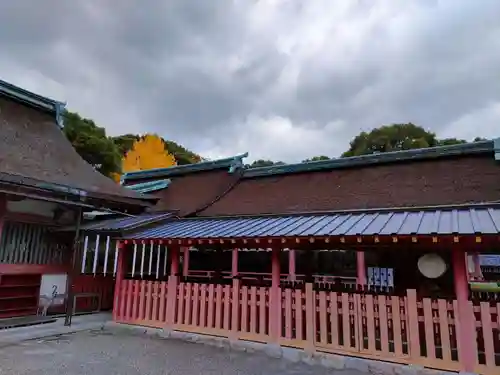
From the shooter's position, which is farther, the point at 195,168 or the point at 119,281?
the point at 195,168

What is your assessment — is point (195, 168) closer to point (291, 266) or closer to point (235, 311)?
point (291, 266)

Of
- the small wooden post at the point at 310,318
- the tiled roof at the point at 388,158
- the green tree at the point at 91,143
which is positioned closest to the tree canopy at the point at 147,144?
the green tree at the point at 91,143

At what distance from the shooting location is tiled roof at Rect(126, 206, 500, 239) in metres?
4.39

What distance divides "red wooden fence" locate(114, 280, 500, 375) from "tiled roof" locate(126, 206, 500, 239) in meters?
0.87

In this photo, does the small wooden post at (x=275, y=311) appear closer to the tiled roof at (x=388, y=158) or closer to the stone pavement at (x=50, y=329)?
the stone pavement at (x=50, y=329)

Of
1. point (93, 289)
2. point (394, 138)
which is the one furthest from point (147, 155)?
point (93, 289)

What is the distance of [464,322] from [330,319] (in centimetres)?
165

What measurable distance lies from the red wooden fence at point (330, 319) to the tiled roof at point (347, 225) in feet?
2.87

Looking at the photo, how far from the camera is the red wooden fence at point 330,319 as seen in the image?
14.0 feet

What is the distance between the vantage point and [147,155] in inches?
1178

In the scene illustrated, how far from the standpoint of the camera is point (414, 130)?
2516cm

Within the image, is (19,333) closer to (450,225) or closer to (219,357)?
(219,357)

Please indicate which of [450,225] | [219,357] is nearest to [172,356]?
[219,357]

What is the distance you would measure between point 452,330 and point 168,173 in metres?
8.65
